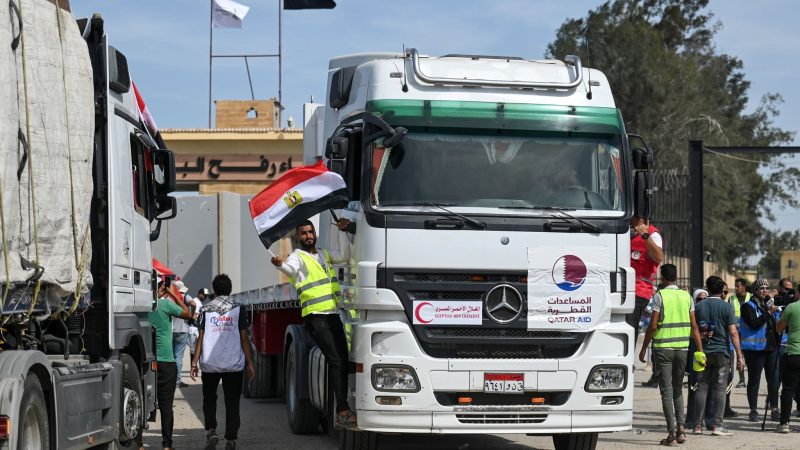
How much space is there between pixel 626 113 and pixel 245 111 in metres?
17.0

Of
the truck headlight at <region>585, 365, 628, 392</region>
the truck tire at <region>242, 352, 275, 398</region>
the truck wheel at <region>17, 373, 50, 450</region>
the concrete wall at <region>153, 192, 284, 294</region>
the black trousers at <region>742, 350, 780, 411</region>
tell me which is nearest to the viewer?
the truck wheel at <region>17, 373, 50, 450</region>

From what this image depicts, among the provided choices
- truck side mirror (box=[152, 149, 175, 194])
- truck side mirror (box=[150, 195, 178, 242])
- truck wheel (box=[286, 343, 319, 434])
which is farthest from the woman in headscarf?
truck side mirror (box=[152, 149, 175, 194])

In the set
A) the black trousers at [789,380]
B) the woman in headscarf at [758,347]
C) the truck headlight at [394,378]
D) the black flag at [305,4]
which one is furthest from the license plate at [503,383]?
the black flag at [305,4]

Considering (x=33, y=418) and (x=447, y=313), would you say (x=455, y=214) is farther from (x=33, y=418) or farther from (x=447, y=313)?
(x=33, y=418)

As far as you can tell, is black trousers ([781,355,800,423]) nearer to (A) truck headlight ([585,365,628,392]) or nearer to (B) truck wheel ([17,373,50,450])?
(A) truck headlight ([585,365,628,392])

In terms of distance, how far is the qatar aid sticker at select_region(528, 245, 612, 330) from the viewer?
1030 cm

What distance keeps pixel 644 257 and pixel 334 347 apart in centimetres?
504

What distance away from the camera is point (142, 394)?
11266 millimetres

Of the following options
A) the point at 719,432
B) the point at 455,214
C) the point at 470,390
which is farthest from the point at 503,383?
the point at 719,432

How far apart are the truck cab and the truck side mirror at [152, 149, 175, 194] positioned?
1.87m

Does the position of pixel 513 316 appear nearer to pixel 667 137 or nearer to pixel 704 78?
pixel 667 137

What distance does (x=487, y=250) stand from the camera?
401 inches

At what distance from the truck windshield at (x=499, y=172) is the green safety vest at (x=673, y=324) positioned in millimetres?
3080

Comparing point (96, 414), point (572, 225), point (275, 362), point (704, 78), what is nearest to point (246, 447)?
point (96, 414)
